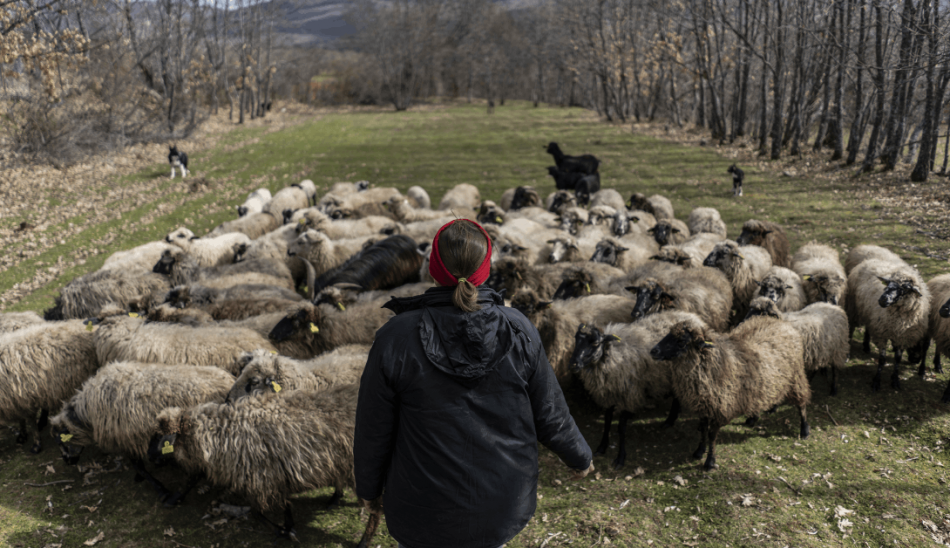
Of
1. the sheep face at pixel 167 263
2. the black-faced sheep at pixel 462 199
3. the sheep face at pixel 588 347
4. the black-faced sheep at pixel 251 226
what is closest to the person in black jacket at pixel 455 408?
the sheep face at pixel 588 347

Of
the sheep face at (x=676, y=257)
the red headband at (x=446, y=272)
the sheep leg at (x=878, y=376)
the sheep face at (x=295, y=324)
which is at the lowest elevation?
the sheep leg at (x=878, y=376)

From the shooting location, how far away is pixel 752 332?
260 inches

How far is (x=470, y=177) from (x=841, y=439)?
1777cm

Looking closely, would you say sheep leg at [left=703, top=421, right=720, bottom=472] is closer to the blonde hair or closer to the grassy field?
the grassy field

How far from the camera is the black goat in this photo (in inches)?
383

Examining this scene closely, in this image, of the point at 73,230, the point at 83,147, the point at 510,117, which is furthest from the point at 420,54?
the point at 73,230

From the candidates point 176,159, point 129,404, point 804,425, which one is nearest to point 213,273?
point 129,404

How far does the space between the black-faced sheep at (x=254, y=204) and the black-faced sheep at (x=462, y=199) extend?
19.9 feet

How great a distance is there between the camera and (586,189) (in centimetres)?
1741

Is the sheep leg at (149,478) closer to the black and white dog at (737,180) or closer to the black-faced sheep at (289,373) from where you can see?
the black-faced sheep at (289,373)

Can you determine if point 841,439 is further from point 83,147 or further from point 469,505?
point 83,147

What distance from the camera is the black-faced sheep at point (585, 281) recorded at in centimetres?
833

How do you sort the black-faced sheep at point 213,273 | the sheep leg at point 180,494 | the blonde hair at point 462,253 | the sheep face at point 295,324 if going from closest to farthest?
the blonde hair at point 462,253 < the sheep leg at point 180,494 < the sheep face at point 295,324 < the black-faced sheep at point 213,273

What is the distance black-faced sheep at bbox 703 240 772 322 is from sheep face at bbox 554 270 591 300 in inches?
102
